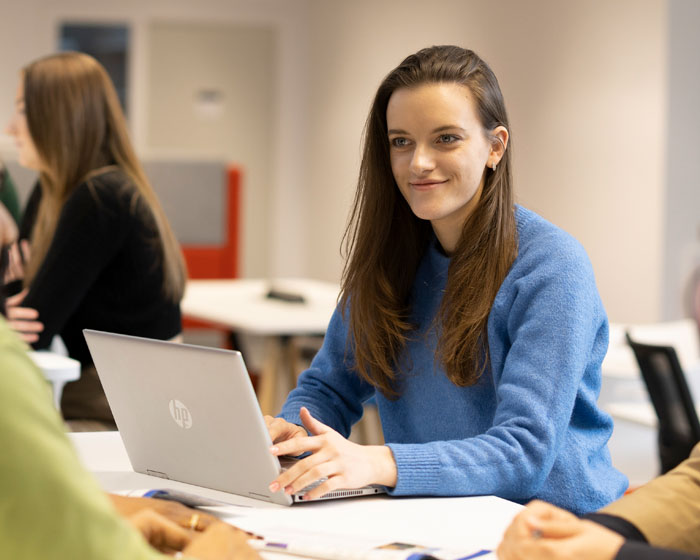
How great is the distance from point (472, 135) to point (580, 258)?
0.27 meters

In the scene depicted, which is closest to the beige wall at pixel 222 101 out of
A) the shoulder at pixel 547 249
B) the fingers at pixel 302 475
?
the shoulder at pixel 547 249

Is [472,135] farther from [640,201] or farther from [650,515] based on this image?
[640,201]

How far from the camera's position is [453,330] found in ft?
5.19

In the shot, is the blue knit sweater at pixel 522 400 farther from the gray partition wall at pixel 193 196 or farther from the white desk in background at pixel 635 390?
the gray partition wall at pixel 193 196

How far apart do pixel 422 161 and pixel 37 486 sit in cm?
103

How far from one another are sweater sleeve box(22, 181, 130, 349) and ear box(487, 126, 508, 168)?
1165 millimetres

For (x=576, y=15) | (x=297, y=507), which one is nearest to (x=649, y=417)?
(x=297, y=507)

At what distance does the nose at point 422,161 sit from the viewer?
159 centimetres

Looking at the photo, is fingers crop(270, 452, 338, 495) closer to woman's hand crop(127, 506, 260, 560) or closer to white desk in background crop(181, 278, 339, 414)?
woman's hand crop(127, 506, 260, 560)

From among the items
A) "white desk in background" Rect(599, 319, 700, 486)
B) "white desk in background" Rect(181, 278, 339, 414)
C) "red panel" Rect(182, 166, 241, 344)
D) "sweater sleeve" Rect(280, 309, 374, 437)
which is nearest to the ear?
"sweater sleeve" Rect(280, 309, 374, 437)

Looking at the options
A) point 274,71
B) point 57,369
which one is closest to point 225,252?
point 274,71

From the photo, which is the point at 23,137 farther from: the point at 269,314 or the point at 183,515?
the point at 183,515

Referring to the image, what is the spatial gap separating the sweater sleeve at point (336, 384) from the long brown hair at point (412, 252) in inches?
1.6

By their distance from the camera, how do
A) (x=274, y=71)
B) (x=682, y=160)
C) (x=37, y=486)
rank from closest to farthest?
(x=37, y=486), (x=682, y=160), (x=274, y=71)
